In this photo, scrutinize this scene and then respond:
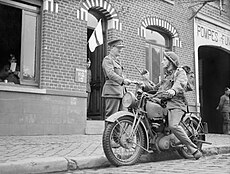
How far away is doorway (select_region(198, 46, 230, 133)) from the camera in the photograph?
17359 mm

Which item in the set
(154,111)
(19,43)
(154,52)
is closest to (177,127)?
(154,111)

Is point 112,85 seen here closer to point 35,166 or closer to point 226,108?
point 35,166

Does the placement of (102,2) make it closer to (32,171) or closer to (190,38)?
(190,38)

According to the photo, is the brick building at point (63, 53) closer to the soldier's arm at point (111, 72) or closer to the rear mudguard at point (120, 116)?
the soldier's arm at point (111, 72)

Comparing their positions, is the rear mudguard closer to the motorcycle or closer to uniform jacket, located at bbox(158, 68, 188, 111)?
the motorcycle

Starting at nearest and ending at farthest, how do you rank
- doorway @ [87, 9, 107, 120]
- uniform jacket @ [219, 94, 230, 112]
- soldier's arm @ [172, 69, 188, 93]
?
soldier's arm @ [172, 69, 188, 93] → doorway @ [87, 9, 107, 120] → uniform jacket @ [219, 94, 230, 112]

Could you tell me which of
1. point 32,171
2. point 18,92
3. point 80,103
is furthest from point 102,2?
point 32,171

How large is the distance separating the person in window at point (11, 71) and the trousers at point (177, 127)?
4612mm

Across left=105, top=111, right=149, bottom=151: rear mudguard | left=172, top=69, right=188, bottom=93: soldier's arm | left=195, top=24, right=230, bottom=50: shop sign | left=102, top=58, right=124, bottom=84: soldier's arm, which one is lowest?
left=105, top=111, right=149, bottom=151: rear mudguard

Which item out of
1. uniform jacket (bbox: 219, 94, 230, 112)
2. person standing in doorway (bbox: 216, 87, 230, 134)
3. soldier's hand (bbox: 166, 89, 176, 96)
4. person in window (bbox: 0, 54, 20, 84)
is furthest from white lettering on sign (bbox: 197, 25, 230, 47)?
soldier's hand (bbox: 166, 89, 176, 96)

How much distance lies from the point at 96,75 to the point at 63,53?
2065 millimetres

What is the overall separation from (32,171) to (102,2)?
6.95 meters

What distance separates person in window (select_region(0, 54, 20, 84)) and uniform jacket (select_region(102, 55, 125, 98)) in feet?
10.5

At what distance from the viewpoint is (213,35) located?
1491 cm
